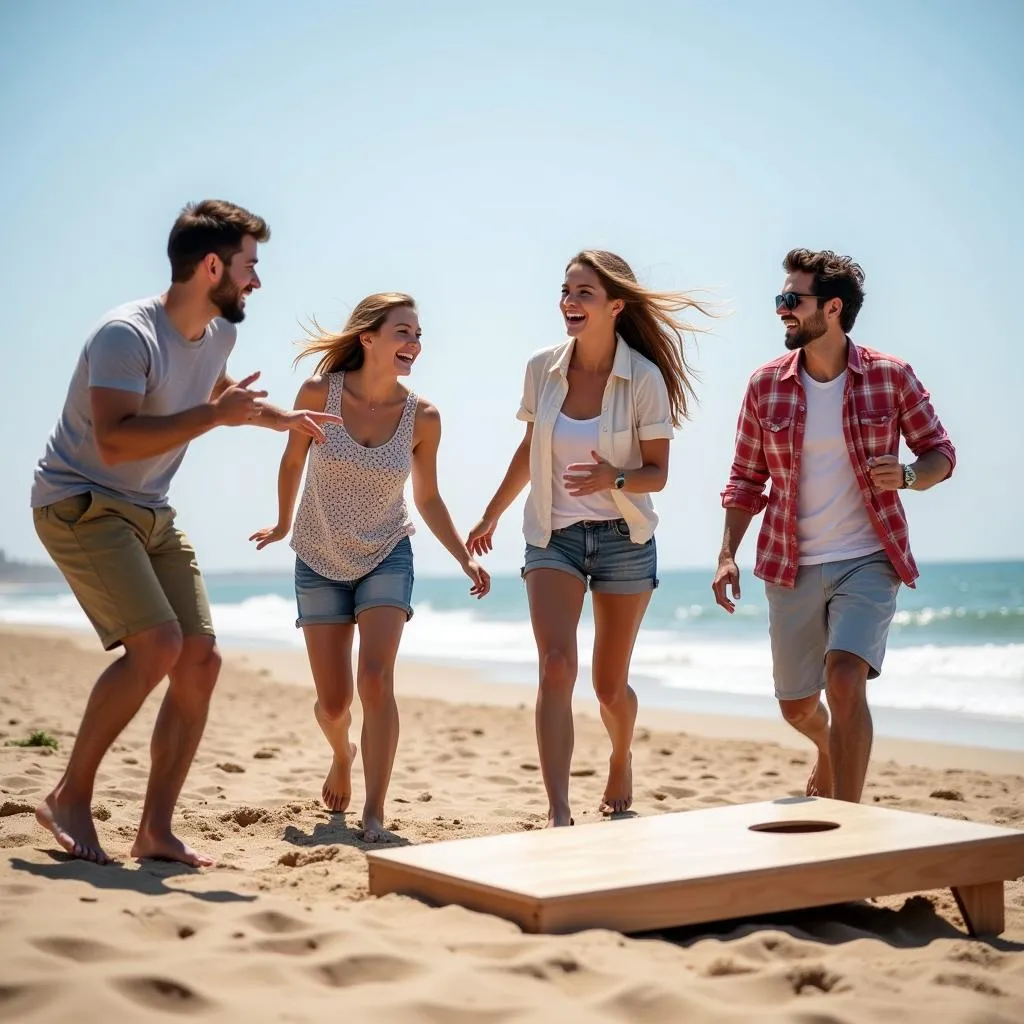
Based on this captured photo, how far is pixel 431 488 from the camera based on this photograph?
20.4 feet

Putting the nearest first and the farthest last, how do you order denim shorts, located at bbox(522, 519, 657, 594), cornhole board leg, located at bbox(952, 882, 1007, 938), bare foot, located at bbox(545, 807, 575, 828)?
cornhole board leg, located at bbox(952, 882, 1007, 938) → bare foot, located at bbox(545, 807, 575, 828) → denim shorts, located at bbox(522, 519, 657, 594)

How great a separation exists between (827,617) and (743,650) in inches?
541

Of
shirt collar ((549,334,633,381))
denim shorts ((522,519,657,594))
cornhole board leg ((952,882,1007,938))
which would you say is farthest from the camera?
shirt collar ((549,334,633,381))

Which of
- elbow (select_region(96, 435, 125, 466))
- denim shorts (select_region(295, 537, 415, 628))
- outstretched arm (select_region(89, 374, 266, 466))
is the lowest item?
denim shorts (select_region(295, 537, 415, 628))

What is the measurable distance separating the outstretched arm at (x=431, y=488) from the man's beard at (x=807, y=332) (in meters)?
1.70

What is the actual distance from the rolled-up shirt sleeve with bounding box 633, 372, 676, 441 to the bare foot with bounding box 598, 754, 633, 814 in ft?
5.40

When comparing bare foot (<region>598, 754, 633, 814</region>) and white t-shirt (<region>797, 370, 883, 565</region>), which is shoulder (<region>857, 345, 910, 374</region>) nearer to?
white t-shirt (<region>797, 370, 883, 565</region>)

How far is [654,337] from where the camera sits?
243 inches

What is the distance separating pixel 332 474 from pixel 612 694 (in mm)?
1699

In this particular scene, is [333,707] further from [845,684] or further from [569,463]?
[845,684]

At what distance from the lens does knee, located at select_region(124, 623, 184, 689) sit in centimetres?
443

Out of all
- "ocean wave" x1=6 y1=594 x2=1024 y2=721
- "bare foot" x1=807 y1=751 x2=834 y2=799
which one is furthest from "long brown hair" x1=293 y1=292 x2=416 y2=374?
"ocean wave" x1=6 y1=594 x2=1024 y2=721

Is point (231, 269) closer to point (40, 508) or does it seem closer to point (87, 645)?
point (40, 508)

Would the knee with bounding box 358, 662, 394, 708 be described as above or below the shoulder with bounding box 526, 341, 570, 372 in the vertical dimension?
below
